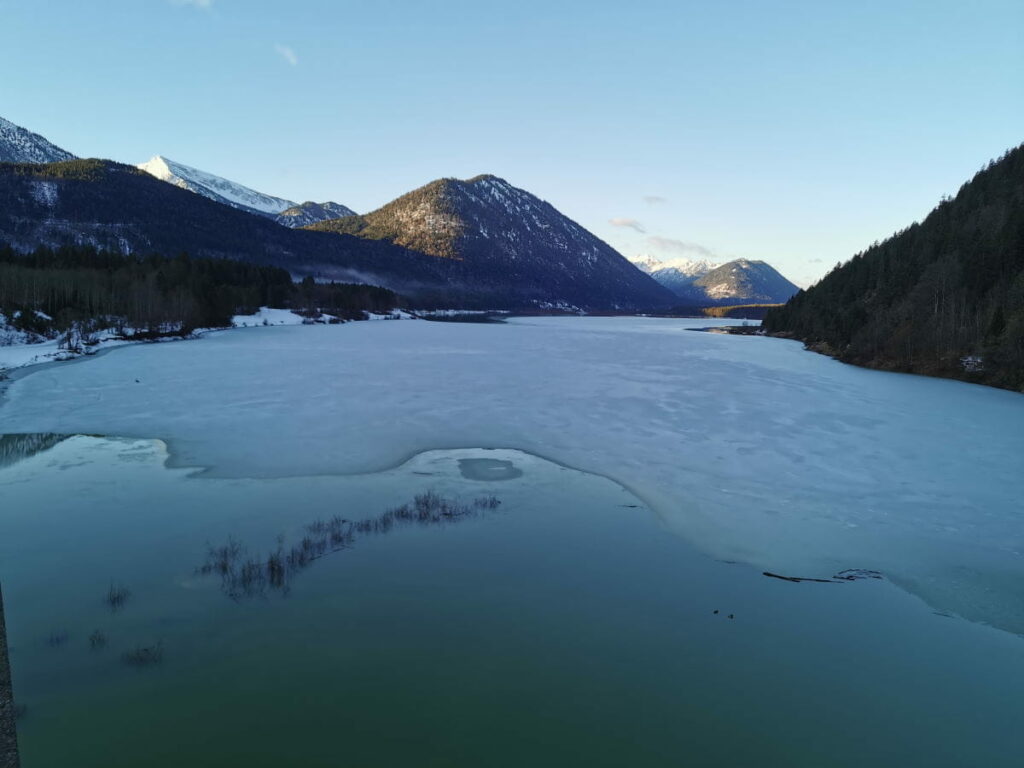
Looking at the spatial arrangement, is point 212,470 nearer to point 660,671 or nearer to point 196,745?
point 196,745

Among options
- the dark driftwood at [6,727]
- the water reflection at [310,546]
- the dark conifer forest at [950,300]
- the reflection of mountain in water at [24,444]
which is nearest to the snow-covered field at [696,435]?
the reflection of mountain in water at [24,444]

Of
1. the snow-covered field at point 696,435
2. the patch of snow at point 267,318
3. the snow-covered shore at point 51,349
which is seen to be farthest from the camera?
the patch of snow at point 267,318

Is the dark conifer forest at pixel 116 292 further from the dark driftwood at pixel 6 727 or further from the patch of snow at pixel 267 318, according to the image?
the dark driftwood at pixel 6 727

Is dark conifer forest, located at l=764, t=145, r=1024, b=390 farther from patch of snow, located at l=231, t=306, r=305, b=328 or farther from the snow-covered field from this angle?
patch of snow, located at l=231, t=306, r=305, b=328

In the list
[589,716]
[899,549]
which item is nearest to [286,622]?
[589,716]

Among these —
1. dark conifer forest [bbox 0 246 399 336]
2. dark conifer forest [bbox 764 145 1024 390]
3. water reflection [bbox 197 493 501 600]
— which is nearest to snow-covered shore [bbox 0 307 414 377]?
dark conifer forest [bbox 0 246 399 336]

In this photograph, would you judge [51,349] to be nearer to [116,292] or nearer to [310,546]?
[116,292]
